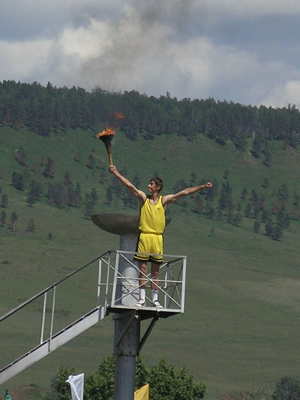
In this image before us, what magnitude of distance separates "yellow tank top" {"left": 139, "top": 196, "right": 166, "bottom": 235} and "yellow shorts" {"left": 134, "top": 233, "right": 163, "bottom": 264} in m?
0.08

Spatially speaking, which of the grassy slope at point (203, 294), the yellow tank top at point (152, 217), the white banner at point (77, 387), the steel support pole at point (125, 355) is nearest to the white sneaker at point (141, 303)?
the steel support pole at point (125, 355)

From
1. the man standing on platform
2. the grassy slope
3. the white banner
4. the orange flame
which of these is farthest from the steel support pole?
the grassy slope

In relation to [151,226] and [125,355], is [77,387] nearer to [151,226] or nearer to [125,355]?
[125,355]

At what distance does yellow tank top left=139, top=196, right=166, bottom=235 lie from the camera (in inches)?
566

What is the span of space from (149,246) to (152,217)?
1.55ft

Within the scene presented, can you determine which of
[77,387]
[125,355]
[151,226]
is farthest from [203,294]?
[151,226]

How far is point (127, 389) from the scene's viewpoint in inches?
584

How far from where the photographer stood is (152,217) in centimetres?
1438

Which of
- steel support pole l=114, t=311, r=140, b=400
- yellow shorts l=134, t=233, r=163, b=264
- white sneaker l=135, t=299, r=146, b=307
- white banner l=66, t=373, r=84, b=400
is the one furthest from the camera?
white banner l=66, t=373, r=84, b=400

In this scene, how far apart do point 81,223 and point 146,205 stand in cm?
16914

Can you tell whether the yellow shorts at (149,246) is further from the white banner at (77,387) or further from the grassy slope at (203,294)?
the grassy slope at (203,294)

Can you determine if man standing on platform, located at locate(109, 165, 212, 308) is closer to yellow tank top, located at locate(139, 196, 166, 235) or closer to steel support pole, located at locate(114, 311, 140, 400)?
yellow tank top, located at locate(139, 196, 166, 235)

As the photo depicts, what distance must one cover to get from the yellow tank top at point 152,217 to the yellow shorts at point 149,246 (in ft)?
0.27

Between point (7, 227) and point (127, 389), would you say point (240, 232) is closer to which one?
point (7, 227)
